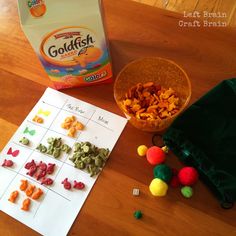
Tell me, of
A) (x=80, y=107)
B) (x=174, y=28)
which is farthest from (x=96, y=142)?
(x=174, y=28)

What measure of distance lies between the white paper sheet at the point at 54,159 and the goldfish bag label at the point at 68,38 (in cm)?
7

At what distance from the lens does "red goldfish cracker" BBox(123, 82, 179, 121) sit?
1.81 ft

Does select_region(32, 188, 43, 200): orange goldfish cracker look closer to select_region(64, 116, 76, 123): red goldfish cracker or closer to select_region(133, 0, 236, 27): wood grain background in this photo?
select_region(64, 116, 76, 123): red goldfish cracker

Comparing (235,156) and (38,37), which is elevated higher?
(38,37)

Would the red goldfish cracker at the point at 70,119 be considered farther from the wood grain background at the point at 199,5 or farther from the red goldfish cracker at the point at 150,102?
the wood grain background at the point at 199,5

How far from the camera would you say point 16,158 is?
0.59 meters

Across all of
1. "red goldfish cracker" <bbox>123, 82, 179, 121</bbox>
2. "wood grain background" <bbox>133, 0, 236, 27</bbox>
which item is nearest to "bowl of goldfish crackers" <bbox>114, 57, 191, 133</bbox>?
"red goldfish cracker" <bbox>123, 82, 179, 121</bbox>

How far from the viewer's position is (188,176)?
19.6 inches

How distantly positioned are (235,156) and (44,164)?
386 millimetres

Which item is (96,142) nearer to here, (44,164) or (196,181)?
(44,164)

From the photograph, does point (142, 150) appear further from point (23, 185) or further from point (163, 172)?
point (23, 185)

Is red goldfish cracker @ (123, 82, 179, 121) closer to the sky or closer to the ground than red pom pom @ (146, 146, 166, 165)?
closer to the sky

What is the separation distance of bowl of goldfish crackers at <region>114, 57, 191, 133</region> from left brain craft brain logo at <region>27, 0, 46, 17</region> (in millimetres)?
205

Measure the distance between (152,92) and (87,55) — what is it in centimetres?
16
